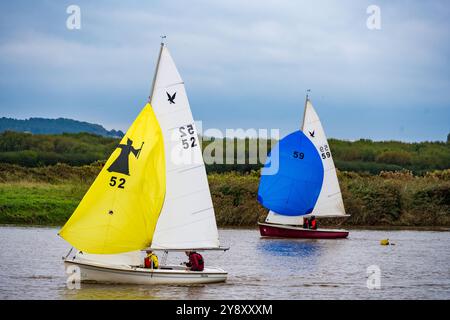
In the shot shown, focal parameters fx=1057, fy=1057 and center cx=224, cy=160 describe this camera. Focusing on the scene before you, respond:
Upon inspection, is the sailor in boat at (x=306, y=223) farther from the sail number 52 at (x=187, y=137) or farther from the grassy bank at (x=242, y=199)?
the sail number 52 at (x=187, y=137)

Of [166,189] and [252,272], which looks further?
[252,272]

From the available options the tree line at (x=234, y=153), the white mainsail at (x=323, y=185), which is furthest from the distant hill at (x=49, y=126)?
the white mainsail at (x=323, y=185)

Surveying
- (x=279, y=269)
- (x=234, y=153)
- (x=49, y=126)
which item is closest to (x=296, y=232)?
(x=279, y=269)

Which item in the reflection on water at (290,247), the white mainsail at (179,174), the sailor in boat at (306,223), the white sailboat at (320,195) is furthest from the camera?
the white sailboat at (320,195)

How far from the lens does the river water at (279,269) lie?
3194cm

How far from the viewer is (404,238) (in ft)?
182

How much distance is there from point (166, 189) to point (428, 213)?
33431mm

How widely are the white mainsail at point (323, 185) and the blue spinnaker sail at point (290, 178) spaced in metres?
0.40

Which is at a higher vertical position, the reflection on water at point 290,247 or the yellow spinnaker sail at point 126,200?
the yellow spinnaker sail at point 126,200
